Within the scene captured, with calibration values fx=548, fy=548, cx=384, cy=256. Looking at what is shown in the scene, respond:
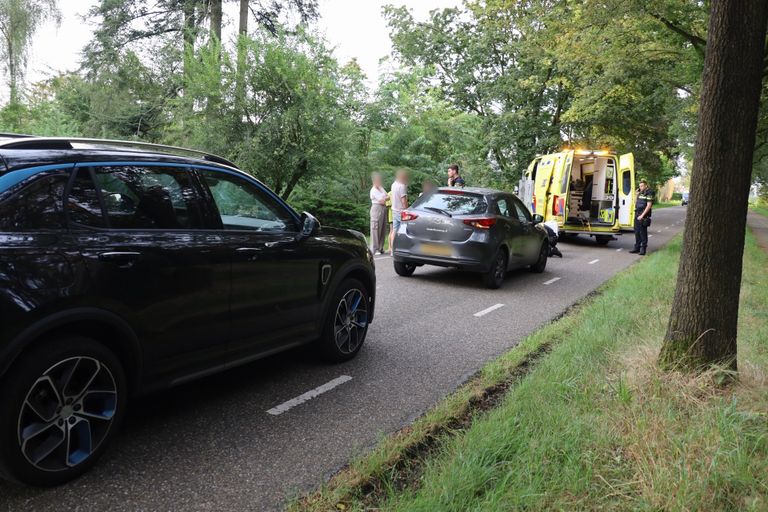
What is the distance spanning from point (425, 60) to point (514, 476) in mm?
28184

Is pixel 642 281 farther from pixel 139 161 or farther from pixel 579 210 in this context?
pixel 579 210

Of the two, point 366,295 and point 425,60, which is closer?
point 366,295

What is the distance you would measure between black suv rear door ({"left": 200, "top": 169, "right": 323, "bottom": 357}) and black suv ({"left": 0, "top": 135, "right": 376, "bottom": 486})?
0.04 ft

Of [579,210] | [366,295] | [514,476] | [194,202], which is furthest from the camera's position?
[579,210]

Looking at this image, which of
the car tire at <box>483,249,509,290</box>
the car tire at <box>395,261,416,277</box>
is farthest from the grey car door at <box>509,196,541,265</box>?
the car tire at <box>395,261,416,277</box>

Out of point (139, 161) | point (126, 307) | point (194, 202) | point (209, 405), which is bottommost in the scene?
point (209, 405)

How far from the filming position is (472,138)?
25078mm

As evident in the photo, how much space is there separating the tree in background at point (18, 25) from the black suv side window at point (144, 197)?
2502 cm

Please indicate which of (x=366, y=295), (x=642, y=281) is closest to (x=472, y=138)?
(x=642, y=281)

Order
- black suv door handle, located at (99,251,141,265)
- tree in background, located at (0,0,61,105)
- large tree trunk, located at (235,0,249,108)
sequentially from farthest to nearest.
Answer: tree in background, located at (0,0,61,105), large tree trunk, located at (235,0,249,108), black suv door handle, located at (99,251,141,265)

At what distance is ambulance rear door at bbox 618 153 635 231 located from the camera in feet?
55.1

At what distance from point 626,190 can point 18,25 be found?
24.9 metres

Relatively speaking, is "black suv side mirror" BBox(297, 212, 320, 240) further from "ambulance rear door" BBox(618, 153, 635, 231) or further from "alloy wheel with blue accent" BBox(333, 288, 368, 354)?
"ambulance rear door" BBox(618, 153, 635, 231)

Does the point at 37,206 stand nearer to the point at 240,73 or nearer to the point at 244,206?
the point at 244,206
